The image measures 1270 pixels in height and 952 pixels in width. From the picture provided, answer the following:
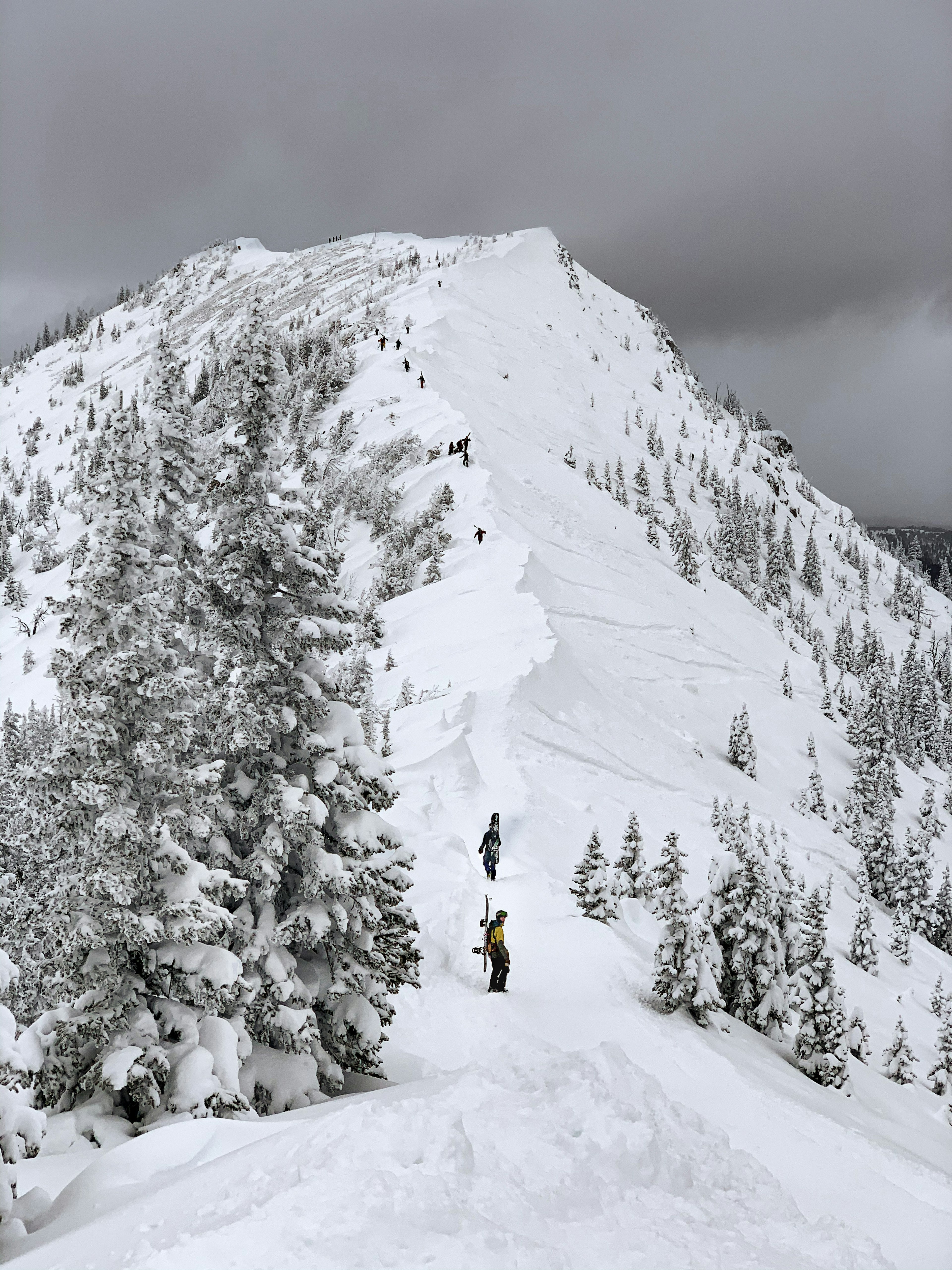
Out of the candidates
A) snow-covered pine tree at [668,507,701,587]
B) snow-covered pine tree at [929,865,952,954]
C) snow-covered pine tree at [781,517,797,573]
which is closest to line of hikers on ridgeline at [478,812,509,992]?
snow-covered pine tree at [929,865,952,954]

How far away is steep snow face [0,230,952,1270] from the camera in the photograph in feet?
19.5

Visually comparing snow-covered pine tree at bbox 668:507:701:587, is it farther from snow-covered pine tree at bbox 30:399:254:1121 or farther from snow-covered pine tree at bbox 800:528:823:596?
snow-covered pine tree at bbox 800:528:823:596

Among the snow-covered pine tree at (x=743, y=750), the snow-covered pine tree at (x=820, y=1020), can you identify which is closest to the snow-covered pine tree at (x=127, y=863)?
the snow-covered pine tree at (x=820, y=1020)

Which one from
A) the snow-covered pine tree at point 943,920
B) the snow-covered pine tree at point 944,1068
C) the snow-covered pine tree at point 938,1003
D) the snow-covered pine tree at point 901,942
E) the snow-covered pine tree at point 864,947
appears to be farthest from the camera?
the snow-covered pine tree at point 943,920

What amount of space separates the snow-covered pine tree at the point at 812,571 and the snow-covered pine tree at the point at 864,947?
90608 mm

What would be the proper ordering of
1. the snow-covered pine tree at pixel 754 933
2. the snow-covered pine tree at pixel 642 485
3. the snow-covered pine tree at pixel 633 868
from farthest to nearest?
the snow-covered pine tree at pixel 642 485
the snow-covered pine tree at pixel 633 868
the snow-covered pine tree at pixel 754 933

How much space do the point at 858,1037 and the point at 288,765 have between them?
14.5m

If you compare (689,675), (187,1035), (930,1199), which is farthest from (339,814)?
(689,675)

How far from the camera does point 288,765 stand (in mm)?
10633

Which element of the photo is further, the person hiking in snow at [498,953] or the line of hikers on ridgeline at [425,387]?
the line of hikers on ridgeline at [425,387]

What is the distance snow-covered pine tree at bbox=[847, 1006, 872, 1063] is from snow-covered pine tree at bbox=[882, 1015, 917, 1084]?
1.79 meters

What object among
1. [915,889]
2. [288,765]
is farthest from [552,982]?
[915,889]

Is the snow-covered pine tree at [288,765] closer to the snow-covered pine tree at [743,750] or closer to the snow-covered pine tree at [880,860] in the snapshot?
the snow-covered pine tree at [743,750]

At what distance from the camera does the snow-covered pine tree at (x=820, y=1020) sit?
15.2 m
